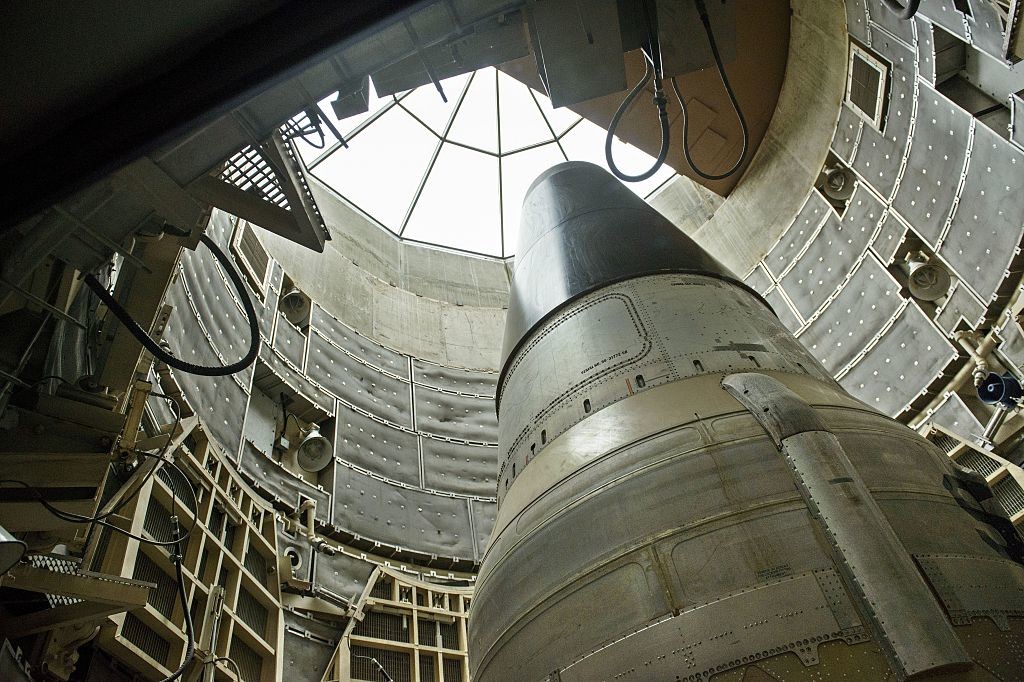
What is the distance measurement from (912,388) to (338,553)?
806cm

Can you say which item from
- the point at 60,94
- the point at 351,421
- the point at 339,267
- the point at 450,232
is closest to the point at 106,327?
the point at 60,94

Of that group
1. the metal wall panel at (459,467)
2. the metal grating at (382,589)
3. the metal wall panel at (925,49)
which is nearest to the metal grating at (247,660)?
the metal grating at (382,589)

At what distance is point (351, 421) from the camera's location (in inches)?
434

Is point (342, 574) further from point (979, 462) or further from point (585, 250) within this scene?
point (979, 462)

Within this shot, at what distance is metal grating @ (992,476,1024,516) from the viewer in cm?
703

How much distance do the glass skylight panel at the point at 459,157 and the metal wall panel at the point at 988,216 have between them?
26.0 ft

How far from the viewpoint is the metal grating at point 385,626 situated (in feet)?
27.6

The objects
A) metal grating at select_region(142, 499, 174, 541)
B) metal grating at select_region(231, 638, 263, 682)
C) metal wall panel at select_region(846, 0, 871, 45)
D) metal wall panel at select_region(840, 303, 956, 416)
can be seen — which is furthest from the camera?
metal wall panel at select_region(846, 0, 871, 45)

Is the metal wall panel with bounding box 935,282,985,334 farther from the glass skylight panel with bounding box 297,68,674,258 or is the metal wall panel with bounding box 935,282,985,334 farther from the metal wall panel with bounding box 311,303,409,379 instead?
the metal wall panel with bounding box 311,303,409,379

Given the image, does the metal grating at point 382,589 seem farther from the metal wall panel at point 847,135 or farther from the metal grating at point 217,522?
the metal wall panel at point 847,135

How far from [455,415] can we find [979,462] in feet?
26.9

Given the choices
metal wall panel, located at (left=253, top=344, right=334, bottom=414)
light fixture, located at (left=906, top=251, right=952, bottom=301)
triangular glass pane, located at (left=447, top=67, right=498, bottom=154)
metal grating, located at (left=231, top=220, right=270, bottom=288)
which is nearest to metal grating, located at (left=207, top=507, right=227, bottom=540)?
metal wall panel, located at (left=253, top=344, right=334, bottom=414)

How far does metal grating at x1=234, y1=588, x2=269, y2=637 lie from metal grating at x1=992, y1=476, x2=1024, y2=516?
7.93 metres

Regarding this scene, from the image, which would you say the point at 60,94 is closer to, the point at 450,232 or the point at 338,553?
the point at 338,553
